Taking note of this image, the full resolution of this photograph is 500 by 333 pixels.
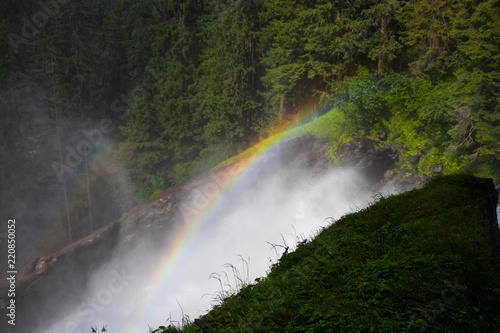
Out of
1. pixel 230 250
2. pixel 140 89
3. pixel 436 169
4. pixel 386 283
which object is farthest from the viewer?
pixel 140 89

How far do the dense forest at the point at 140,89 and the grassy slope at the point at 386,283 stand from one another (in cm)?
1386

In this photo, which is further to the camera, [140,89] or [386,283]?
[140,89]

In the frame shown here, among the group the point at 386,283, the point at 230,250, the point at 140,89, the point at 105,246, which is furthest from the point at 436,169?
the point at 140,89

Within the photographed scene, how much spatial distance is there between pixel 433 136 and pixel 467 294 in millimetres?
13011

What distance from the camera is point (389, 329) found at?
309cm

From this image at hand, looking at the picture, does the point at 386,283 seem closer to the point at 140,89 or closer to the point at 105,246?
the point at 105,246

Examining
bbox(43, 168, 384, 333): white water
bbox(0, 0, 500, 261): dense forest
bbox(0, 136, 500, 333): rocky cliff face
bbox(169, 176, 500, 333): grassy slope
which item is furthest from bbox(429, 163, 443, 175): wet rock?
bbox(169, 176, 500, 333): grassy slope

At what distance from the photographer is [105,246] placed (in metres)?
22.4

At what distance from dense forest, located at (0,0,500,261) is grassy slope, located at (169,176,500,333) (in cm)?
1386

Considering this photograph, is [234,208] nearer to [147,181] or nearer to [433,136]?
[433,136]

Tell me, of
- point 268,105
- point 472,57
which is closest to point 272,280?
point 472,57

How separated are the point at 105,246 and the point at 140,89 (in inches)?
629

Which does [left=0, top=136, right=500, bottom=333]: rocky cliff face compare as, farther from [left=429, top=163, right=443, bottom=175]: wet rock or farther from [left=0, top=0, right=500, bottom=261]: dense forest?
[left=429, top=163, right=443, bottom=175]: wet rock

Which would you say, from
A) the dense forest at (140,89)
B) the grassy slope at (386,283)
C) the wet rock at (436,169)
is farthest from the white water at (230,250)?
the grassy slope at (386,283)
